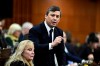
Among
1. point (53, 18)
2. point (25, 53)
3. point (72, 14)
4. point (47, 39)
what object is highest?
point (53, 18)

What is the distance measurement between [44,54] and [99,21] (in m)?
7.98

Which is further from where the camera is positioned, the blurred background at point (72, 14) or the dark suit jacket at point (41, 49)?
the blurred background at point (72, 14)

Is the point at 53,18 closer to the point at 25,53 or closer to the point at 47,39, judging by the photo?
the point at 47,39

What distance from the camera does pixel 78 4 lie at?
438 inches

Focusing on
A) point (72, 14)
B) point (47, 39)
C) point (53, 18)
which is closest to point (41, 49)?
point (47, 39)

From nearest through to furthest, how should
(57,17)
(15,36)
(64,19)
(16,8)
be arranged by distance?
(57,17)
(15,36)
(16,8)
(64,19)

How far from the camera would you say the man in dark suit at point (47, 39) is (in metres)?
3.74

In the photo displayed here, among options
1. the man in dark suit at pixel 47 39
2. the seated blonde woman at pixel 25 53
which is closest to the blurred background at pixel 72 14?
the man in dark suit at pixel 47 39

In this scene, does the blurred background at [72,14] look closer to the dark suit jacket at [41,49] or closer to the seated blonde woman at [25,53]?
the dark suit jacket at [41,49]

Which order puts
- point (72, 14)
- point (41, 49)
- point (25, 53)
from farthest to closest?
point (72, 14) < point (41, 49) < point (25, 53)

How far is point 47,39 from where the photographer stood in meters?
3.83

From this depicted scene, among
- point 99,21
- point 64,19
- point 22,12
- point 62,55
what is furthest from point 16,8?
point 62,55

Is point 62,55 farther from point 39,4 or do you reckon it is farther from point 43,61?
point 39,4

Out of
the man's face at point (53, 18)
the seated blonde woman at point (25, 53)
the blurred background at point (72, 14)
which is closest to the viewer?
the seated blonde woman at point (25, 53)
